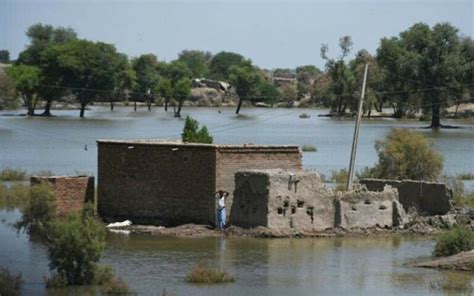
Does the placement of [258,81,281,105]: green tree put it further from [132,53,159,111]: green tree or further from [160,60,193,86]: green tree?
[132,53,159,111]: green tree

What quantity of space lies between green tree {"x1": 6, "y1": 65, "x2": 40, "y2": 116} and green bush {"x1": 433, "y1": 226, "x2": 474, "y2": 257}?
85.5 m

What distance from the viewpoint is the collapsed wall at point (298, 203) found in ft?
110

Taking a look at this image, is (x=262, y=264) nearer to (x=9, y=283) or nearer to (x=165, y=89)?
(x=9, y=283)

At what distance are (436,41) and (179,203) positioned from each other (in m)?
68.4

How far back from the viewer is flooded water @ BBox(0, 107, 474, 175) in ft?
212

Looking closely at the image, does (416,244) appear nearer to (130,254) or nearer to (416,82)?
(130,254)

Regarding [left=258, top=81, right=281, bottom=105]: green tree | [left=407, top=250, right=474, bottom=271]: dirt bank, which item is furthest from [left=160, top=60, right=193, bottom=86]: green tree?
[left=407, top=250, right=474, bottom=271]: dirt bank

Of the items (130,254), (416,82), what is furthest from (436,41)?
(130,254)

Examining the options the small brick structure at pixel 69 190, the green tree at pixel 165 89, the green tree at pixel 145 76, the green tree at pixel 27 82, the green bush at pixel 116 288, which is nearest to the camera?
the green bush at pixel 116 288

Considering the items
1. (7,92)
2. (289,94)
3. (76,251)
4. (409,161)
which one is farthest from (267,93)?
(76,251)

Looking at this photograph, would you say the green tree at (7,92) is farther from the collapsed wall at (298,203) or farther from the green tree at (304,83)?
the collapsed wall at (298,203)

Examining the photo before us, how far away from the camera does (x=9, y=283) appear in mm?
Result: 24578

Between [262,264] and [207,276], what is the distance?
2791 millimetres

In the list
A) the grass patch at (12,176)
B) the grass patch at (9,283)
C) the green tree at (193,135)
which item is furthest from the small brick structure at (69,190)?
the grass patch at (12,176)
